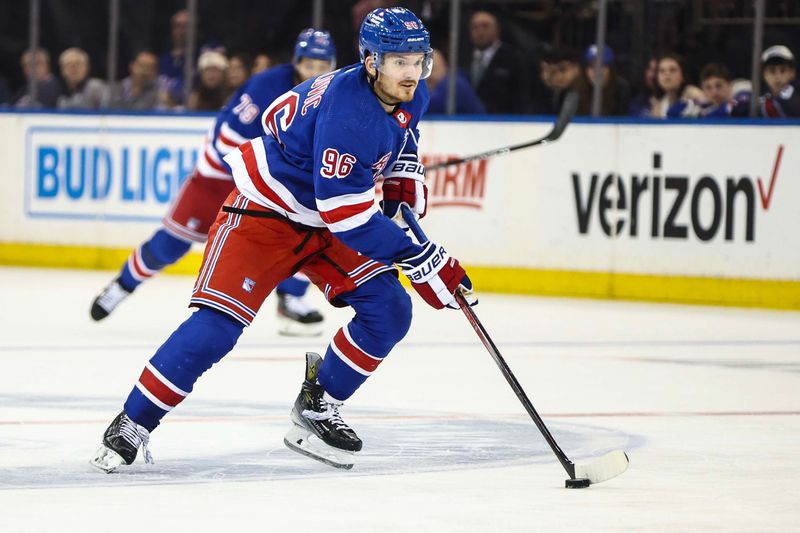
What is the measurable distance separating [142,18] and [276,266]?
8.00m

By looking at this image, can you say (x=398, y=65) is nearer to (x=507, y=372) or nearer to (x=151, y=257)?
(x=507, y=372)

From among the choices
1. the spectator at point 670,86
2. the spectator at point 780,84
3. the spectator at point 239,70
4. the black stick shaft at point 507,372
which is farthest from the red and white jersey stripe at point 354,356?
the spectator at point 239,70

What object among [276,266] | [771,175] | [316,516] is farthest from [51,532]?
[771,175]

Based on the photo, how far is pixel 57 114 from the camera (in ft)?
38.4

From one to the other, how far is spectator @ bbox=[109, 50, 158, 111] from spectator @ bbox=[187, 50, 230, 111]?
0.44m

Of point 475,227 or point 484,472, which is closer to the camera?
point 484,472

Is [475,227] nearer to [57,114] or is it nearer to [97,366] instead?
[57,114]

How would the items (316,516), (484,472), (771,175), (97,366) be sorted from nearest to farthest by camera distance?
(316,516), (484,472), (97,366), (771,175)

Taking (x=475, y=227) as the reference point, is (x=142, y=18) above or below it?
above

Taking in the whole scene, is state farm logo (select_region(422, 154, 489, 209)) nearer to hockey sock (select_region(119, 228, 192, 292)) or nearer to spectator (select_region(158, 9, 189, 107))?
spectator (select_region(158, 9, 189, 107))

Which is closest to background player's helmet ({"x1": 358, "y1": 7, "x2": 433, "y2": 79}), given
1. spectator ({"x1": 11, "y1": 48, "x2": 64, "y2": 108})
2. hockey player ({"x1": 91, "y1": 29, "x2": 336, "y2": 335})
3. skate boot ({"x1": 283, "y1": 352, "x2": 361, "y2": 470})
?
skate boot ({"x1": 283, "y1": 352, "x2": 361, "y2": 470})

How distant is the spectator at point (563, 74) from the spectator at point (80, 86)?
3352 mm

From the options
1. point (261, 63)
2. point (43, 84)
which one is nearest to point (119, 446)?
point (261, 63)

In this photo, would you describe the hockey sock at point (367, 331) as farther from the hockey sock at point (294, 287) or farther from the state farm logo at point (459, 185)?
the state farm logo at point (459, 185)
